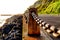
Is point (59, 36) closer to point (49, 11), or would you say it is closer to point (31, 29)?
point (31, 29)

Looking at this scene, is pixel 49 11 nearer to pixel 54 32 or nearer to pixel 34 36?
pixel 34 36

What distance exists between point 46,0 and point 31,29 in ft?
39.0

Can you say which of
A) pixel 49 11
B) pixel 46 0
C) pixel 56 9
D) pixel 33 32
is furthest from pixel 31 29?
pixel 46 0

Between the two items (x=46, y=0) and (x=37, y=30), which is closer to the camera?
(x=37, y=30)

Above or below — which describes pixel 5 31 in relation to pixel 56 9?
below

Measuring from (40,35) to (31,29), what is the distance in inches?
10.7

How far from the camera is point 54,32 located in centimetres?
148

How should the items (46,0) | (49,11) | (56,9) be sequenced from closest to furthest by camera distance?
(56,9), (49,11), (46,0)

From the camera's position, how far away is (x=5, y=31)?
12.1m

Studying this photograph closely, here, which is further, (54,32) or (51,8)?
(51,8)

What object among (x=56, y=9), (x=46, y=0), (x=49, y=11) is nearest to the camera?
(x=56, y=9)

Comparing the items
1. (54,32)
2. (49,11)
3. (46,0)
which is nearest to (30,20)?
(54,32)

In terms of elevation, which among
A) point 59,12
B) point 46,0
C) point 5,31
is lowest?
point 5,31

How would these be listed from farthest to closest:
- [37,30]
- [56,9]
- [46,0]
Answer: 1. [46,0]
2. [56,9]
3. [37,30]
